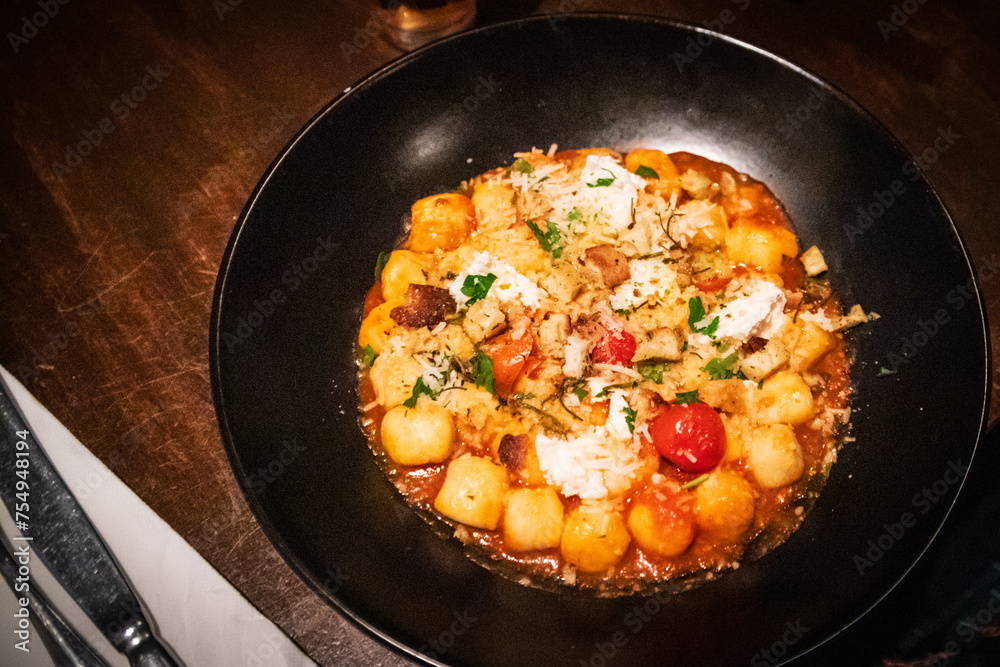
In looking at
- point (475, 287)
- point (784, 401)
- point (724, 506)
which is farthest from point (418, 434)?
point (784, 401)

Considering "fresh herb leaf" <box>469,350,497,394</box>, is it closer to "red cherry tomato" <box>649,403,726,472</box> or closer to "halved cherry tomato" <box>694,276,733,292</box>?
"red cherry tomato" <box>649,403,726,472</box>

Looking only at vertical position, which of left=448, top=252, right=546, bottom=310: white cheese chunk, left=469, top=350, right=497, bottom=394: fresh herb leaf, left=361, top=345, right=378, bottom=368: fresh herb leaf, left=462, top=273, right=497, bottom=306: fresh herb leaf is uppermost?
left=448, top=252, right=546, bottom=310: white cheese chunk

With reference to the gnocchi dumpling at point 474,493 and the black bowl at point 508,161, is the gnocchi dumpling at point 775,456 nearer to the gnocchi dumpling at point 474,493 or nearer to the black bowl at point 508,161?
the black bowl at point 508,161

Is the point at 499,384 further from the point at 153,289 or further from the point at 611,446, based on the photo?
the point at 153,289

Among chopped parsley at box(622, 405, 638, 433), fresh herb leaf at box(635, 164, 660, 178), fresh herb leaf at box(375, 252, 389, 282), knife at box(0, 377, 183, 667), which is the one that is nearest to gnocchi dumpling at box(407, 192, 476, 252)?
fresh herb leaf at box(375, 252, 389, 282)

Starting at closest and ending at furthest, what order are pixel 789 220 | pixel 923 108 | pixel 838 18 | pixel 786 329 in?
pixel 786 329
pixel 789 220
pixel 923 108
pixel 838 18

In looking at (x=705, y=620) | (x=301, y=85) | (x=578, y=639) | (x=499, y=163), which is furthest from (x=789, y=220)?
(x=301, y=85)

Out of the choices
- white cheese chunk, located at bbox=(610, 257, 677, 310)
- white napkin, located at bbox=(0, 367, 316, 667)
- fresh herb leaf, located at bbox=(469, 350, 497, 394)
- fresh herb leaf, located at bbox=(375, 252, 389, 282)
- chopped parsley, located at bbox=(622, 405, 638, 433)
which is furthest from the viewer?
fresh herb leaf, located at bbox=(375, 252, 389, 282)
